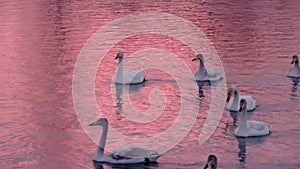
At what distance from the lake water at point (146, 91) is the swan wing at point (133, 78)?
0.24 metres

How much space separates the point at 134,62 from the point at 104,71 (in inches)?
86.1

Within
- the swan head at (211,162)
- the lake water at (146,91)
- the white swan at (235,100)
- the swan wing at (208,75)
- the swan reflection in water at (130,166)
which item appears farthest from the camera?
the swan wing at (208,75)

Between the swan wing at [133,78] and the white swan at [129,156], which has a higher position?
the swan wing at [133,78]

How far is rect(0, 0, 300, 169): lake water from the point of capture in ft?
52.6

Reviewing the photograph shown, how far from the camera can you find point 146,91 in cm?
2258

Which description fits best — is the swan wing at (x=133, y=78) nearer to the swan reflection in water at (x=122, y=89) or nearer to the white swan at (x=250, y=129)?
the swan reflection in water at (x=122, y=89)

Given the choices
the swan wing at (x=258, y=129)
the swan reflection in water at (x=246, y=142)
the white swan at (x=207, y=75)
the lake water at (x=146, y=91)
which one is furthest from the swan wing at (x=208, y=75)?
the swan reflection in water at (x=246, y=142)

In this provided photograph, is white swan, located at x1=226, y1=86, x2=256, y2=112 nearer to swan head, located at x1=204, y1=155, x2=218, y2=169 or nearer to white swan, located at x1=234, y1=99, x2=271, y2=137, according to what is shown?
white swan, located at x1=234, y1=99, x2=271, y2=137

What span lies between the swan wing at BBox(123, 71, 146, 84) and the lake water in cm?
24

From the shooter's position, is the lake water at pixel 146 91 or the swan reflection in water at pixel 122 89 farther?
the swan reflection in water at pixel 122 89

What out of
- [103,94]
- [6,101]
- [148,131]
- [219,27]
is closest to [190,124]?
[148,131]

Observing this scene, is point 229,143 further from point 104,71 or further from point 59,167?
point 104,71

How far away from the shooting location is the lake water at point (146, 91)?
52.6ft

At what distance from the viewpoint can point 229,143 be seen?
55.0ft
